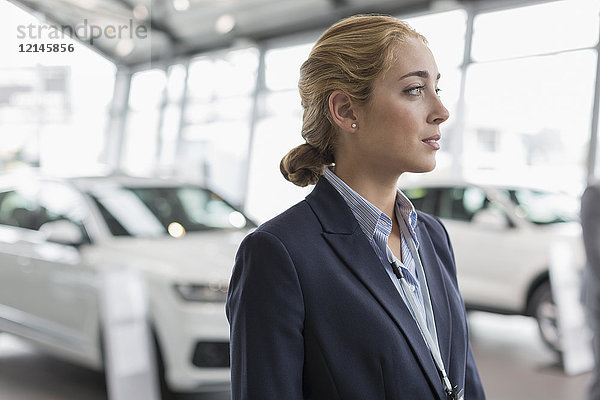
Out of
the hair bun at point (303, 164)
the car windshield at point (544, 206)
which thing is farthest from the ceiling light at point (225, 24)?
the hair bun at point (303, 164)

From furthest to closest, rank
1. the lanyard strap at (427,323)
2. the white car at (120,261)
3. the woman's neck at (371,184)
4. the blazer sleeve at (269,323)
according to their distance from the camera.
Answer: the white car at (120,261), the woman's neck at (371,184), the lanyard strap at (427,323), the blazer sleeve at (269,323)

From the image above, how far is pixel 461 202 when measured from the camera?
→ 6594 mm

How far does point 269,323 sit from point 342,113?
50 cm

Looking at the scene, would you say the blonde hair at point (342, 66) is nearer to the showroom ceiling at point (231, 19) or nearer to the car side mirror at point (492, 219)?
the car side mirror at point (492, 219)

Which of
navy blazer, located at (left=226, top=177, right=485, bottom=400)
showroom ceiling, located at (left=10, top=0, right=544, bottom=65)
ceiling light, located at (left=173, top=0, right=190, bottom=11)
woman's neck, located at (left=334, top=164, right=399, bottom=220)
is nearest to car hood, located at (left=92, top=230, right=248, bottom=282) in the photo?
woman's neck, located at (left=334, top=164, right=399, bottom=220)

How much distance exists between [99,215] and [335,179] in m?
3.25

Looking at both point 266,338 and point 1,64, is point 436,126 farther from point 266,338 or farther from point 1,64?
point 1,64

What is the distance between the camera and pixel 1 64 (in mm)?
3316

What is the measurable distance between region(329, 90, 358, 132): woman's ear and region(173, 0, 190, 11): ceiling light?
11.5m

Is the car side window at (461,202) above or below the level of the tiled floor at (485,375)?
above

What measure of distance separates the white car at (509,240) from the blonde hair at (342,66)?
4617 millimetres

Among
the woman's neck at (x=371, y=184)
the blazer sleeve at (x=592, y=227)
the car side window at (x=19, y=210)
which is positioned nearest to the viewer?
the woman's neck at (x=371, y=184)

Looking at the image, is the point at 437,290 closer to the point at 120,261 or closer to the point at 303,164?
the point at 303,164

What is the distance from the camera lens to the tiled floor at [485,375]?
4.53 meters
